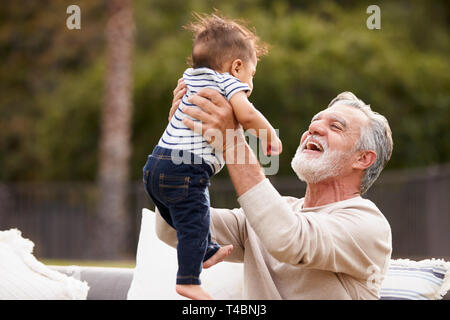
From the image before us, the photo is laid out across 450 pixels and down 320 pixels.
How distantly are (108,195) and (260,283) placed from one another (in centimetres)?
883

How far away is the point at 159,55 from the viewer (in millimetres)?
13039

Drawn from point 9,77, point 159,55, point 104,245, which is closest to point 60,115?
point 159,55

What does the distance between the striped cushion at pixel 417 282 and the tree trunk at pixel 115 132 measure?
332 inches

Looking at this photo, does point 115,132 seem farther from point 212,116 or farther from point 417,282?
point 212,116

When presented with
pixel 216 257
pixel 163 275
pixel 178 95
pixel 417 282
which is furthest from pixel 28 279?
pixel 417 282

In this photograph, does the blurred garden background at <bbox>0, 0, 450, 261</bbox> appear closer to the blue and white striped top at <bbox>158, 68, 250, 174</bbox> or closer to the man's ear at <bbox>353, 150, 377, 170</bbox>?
the man's ear at <bbox>353, 150, 377, 170</bbox>

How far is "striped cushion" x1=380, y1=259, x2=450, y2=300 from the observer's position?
303 cm

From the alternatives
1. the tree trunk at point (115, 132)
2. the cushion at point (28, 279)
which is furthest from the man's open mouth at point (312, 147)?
the tree trunk at point (115, 132)

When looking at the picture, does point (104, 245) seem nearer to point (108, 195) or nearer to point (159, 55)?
point (108, 195)

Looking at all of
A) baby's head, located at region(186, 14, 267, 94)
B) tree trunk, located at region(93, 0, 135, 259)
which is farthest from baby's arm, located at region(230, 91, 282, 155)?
tree trunk, located at region(93, 0, 135, 259)

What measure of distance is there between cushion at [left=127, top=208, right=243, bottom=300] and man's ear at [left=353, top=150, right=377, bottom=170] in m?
0.74

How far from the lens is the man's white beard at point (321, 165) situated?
2.97 m

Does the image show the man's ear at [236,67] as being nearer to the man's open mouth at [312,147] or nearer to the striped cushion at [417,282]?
the man's open mouth at [312,147]
